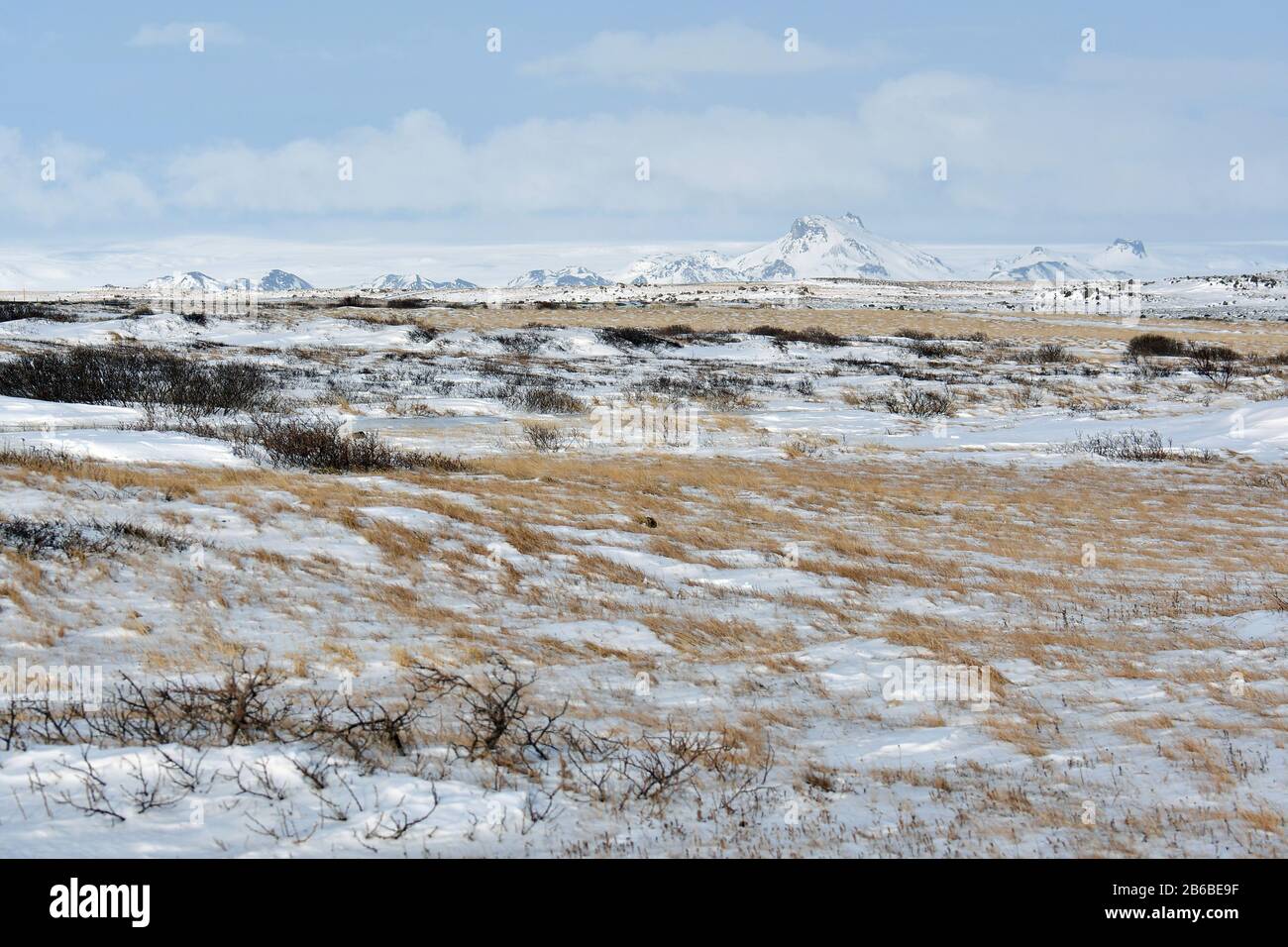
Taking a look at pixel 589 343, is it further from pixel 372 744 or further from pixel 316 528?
pixel 372 744

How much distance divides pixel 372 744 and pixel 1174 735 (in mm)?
4818

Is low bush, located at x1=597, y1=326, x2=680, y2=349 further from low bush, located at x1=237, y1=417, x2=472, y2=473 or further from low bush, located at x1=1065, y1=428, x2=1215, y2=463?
low bush, located at x1=237, y1=417, x2=472, y2=473

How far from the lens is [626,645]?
7.24 meters

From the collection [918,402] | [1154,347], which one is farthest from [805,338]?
[918,402]

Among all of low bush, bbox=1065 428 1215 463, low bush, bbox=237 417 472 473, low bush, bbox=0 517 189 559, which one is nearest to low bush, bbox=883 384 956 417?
low bush, bbox=1065 428 1215 463

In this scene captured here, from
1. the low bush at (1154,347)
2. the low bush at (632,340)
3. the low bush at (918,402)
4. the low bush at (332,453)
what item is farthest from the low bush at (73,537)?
the low bush at (1154,347)

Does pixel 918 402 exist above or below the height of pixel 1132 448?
above

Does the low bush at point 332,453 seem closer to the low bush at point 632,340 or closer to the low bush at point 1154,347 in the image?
the low bush at point 632,340

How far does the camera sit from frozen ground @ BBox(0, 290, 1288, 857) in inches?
169

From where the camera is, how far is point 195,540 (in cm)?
860

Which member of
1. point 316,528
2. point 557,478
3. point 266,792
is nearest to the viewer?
point 266,792

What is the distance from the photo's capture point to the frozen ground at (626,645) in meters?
4.30

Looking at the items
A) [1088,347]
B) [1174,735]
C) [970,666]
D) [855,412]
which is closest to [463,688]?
[970,666]

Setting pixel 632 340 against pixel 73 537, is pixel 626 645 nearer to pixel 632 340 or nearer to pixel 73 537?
pixel 73 537
